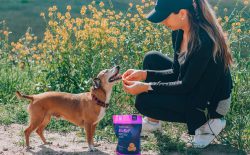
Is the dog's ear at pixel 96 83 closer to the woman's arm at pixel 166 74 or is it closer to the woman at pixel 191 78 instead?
the woman at pixel 191 78

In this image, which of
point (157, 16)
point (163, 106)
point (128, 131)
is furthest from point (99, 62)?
point (128, 131)

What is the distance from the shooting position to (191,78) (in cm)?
465

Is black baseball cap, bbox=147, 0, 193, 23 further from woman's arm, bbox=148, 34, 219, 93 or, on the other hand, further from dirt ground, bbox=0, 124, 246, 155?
dirt ground, bbox=0, 124, 246, 155

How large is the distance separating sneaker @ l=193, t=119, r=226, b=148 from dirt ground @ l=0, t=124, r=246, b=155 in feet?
0.27

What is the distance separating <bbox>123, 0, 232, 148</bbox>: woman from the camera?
15.1 ft

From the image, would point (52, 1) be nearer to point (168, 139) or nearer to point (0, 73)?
point (0, 73)

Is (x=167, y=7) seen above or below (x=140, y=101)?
above

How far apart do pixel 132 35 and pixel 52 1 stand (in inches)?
311

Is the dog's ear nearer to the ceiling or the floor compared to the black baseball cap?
nearer to the floor

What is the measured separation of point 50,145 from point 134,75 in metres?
1.03

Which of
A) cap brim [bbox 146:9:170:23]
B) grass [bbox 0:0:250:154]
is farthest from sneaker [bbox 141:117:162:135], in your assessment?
cap brim [bbox 146:9:170:23]

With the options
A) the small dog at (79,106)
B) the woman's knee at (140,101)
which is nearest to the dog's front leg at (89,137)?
the small dog at (79,106)

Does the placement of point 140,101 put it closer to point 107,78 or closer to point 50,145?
point 107,78

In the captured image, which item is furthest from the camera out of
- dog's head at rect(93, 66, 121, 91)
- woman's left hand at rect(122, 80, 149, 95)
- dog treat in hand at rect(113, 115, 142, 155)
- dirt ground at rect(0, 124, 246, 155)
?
dog's head at rect(93, 66, 121, 91)
